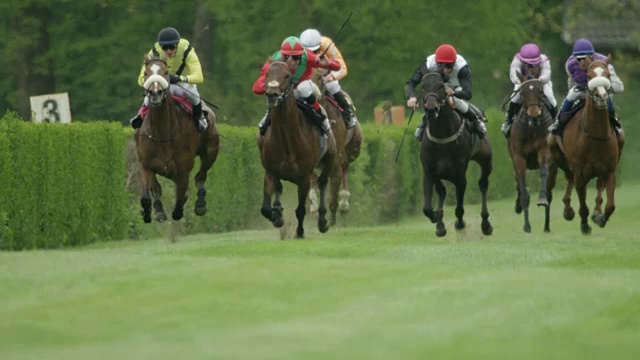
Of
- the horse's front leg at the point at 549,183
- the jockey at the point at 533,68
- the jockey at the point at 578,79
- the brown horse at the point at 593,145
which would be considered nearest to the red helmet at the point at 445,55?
the brown horse at the point at 593,145

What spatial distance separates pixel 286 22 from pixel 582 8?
370 inches

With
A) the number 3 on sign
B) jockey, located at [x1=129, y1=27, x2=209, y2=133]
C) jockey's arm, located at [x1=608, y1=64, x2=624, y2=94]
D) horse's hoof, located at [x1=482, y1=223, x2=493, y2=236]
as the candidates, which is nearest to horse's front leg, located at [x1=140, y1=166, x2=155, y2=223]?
jockey, located at [x1=129, y1=27, x2=209, y2=133]

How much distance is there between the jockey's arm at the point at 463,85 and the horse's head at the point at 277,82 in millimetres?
2214

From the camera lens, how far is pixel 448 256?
19.5 metres

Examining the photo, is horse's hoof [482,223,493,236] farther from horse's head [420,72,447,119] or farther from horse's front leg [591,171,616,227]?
horse's head [420,72,447,119]

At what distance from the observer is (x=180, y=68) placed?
21906 millimetres

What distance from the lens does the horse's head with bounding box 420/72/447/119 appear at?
21.1 meters

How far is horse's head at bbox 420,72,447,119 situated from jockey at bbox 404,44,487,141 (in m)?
0.34

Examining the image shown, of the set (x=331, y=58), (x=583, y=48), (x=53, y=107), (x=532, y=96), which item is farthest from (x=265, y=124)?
(x=53, y=107)

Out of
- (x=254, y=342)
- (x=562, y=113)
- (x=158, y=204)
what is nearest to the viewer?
(x=254, y=342)

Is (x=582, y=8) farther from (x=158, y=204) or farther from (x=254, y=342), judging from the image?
(x=254, y=342)

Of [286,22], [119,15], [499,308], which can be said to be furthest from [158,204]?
[119,15]

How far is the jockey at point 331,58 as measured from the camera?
2388cm

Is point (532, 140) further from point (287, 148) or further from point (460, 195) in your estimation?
point (287, 148)
